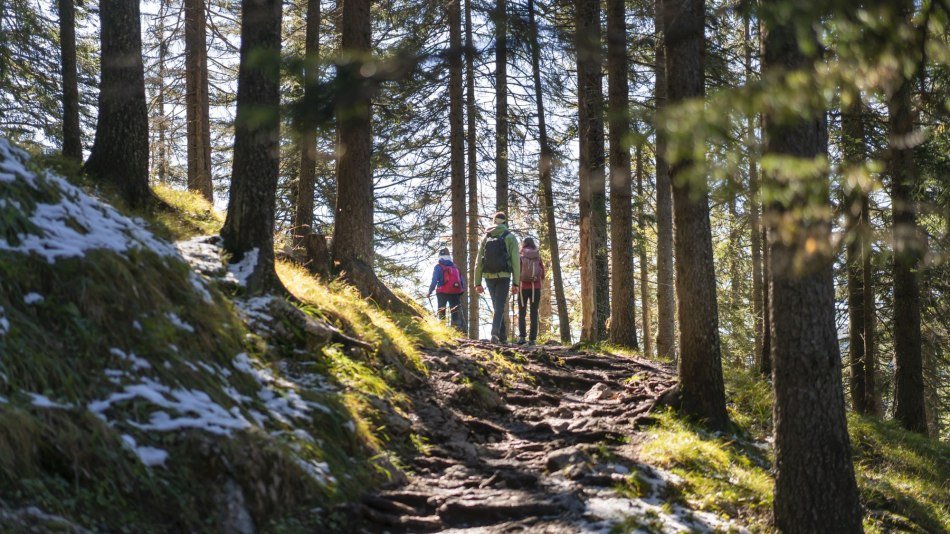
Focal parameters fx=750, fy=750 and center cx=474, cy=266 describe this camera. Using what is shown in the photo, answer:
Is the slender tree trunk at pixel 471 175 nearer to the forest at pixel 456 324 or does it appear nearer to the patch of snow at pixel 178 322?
the forest at pixel 456 324

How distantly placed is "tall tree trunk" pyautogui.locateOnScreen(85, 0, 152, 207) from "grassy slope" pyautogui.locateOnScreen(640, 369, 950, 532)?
7.01 metres

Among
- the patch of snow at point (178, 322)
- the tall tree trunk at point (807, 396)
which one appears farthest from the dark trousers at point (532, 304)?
the patch of snow at point (178, 322)

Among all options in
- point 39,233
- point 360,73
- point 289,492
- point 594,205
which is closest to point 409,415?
point 289,492

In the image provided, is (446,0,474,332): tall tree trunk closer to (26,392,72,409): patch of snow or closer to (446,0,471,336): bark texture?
(446,0,471,336): bark texture

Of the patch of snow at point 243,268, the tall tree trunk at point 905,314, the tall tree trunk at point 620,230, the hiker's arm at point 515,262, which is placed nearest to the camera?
the patch of snow at point 243,268

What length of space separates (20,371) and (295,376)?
270 centimetres

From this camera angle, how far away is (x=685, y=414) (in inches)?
336

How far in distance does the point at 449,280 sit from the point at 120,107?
6.66m

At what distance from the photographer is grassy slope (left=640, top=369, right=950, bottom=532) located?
22.4 feet

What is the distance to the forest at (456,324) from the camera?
4.00 m

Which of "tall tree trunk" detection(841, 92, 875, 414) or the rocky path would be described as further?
"tall tree trunk" detection(841, 92, 875, 414)

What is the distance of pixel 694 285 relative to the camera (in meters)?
8.31

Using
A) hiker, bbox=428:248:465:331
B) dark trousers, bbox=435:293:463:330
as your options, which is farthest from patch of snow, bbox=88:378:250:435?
dark trousers, bbox=435:293:463:330

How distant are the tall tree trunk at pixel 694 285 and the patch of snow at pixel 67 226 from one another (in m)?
5.29
